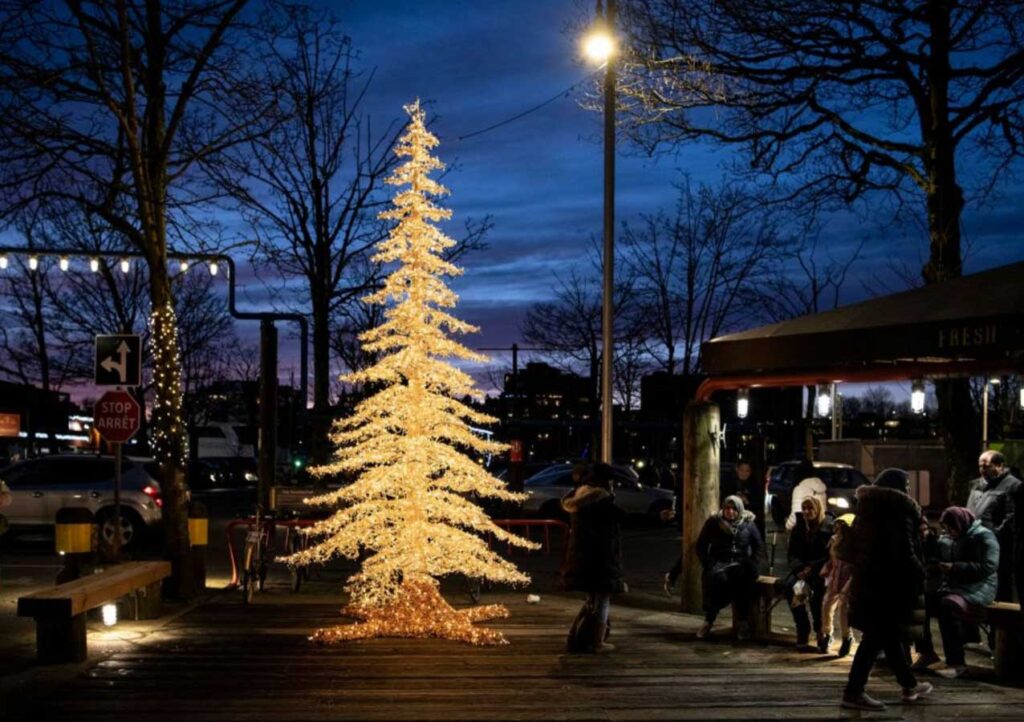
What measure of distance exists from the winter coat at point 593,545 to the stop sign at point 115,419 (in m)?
5.49

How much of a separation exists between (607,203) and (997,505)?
6492mm

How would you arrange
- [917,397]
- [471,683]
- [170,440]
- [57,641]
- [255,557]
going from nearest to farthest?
1. [471,683]
2. [57,641]
3. [170,440]
4. [255,557]
5. [917,397]

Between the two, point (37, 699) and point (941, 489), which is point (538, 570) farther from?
point (941, 489)

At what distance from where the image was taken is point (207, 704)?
8.74 m

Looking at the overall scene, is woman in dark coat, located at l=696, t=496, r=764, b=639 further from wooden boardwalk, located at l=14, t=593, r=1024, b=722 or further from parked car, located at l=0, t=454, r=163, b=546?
parked car, located at l=0, t=454, r=163, b=546

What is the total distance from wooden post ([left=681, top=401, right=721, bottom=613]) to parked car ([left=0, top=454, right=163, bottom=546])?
12.8m

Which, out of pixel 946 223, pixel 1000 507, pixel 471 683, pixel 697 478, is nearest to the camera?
pixel 471 683

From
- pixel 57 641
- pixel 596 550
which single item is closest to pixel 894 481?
pixel 596 550

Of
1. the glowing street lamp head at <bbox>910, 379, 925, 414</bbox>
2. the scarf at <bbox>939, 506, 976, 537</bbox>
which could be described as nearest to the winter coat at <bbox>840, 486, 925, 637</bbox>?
the scarf at <bbox>939, 506, 976, 537</bbox>

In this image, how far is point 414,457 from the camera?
40.9 feet

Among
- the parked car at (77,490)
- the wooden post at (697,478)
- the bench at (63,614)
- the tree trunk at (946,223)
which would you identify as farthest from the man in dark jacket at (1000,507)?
the parked car at (77,490)

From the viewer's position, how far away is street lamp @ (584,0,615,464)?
15.3 m

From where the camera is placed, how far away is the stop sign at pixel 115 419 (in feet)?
44.6

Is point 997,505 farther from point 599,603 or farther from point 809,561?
point 599,603
